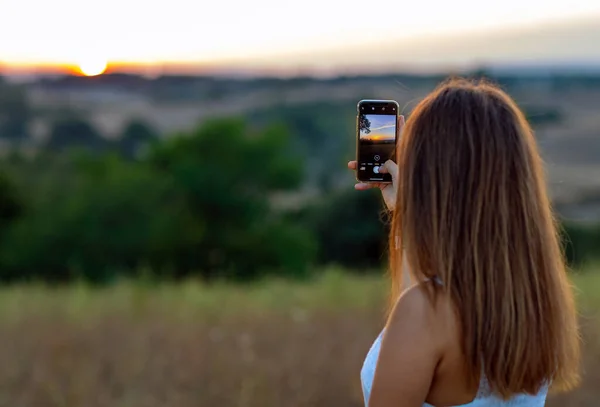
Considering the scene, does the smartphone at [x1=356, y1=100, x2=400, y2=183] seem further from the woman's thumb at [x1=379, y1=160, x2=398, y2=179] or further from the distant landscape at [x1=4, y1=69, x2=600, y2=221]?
the distant landscape at [x1=4, y1=69, x2=600, y2=221]

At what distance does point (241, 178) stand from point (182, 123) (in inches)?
337

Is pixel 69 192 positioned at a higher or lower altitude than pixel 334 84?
lower

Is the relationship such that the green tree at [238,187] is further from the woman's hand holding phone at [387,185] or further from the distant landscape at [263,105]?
the woman's hand holding phone at [387,185]

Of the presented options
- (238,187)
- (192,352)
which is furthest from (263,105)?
(192,352)

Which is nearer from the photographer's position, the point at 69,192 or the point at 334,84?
the point at 69,192

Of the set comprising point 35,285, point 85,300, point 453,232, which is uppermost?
point 453,232

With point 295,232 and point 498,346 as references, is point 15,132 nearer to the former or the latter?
point 295,232

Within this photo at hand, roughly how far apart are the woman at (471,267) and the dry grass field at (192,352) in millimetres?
2379

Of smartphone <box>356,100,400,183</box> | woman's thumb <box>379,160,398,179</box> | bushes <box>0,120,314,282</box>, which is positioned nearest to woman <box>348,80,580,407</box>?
woman's thumb <box>379,160,398,179</box>

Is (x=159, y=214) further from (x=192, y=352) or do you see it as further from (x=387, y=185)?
(x=387, y=185)

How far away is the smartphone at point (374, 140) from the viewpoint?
1.89m

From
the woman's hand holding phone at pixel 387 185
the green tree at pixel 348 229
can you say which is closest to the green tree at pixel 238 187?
the green tree at pixel 348 229

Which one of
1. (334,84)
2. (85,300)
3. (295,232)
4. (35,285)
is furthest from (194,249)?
(85,300)

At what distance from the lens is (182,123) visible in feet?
135
